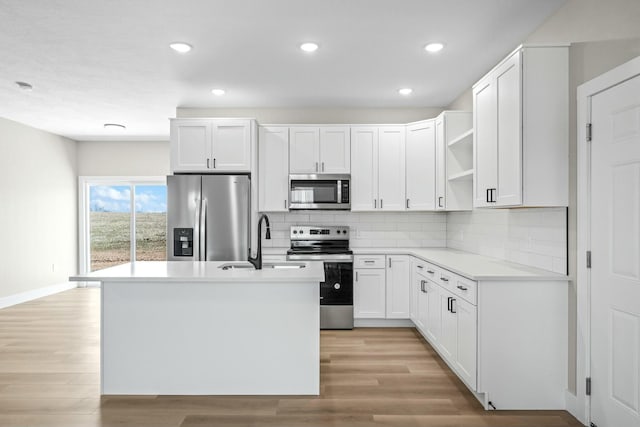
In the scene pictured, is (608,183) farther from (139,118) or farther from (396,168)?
(139,118)

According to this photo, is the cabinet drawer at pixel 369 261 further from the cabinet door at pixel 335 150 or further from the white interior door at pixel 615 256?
the white interior door at pixel 615 256

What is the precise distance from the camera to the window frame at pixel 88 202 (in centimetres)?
758

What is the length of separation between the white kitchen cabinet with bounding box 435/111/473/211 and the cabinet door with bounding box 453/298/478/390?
5.68 ft

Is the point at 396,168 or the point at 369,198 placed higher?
the point at 396,168

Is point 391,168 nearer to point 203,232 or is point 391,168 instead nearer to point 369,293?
point 369,293

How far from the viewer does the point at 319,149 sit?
201 inches

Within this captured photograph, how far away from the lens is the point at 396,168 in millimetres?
5105

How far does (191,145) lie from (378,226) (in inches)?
101

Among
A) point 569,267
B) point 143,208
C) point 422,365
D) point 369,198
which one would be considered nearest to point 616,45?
point 569,267

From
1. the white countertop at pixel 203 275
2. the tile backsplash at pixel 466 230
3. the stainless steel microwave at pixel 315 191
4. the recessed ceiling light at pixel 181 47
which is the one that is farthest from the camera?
the stainless steel microwave at pixel 315 191

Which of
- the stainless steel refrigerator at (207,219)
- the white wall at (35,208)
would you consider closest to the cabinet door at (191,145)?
the stainless steel refrigerator at (207,219)

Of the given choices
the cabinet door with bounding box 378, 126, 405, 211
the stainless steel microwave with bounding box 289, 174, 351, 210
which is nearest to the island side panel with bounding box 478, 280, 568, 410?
the cabinet door with bounding box 378, 126, 405, 211

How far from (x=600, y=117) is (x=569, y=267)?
98 cm

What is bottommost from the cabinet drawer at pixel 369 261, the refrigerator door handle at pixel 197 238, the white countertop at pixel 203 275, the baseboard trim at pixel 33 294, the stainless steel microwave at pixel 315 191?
the baseboard trim at pixel 33 294
